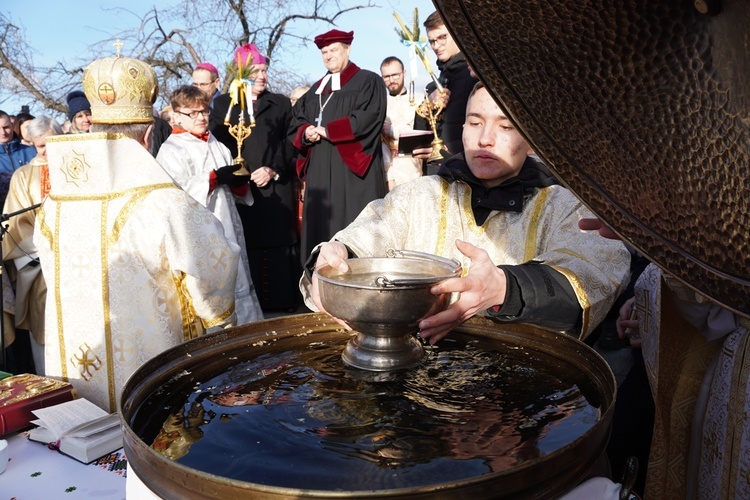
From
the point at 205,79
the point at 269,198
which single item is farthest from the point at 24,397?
the point at 205,79

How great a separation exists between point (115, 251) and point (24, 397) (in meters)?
0.71

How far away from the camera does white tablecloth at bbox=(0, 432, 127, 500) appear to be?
1717 millimetres

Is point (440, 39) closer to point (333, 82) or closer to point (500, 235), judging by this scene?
point (333, 82)

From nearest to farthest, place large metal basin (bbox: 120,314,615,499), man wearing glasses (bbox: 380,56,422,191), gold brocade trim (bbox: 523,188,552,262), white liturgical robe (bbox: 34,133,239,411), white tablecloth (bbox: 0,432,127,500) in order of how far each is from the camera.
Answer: large metal basin (bbox: 120,314,615,499) → white tablecloth (bbox: 0,432,127,500) → gold brocade trim (bbox: 523,188,552,262) → white liturgical robe (bbox: 34,133,239,411) → man wearing glasses (bbox: 380,56,422,191)

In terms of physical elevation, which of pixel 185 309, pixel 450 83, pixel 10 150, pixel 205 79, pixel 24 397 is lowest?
pixel 24 397

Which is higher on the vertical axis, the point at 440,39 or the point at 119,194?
the point at 440,39

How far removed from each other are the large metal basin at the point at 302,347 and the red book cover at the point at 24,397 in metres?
0.91

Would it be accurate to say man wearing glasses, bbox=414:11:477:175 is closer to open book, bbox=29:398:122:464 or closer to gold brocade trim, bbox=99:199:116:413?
gold brocade trim, bbox=99:199:116:413

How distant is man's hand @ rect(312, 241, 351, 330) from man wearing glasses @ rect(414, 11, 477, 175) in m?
3.34

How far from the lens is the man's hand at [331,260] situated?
5.30ft

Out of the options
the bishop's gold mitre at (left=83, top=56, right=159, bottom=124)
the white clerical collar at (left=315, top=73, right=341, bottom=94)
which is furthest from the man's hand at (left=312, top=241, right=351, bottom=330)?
the white clerical collar at (left=315, top=73, right=341, bottom=94)

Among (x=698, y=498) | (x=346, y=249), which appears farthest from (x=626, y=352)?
(x=346, y=249)

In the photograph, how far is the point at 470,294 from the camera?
1.59 meters

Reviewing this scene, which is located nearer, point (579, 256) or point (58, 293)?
point (579, 256)
